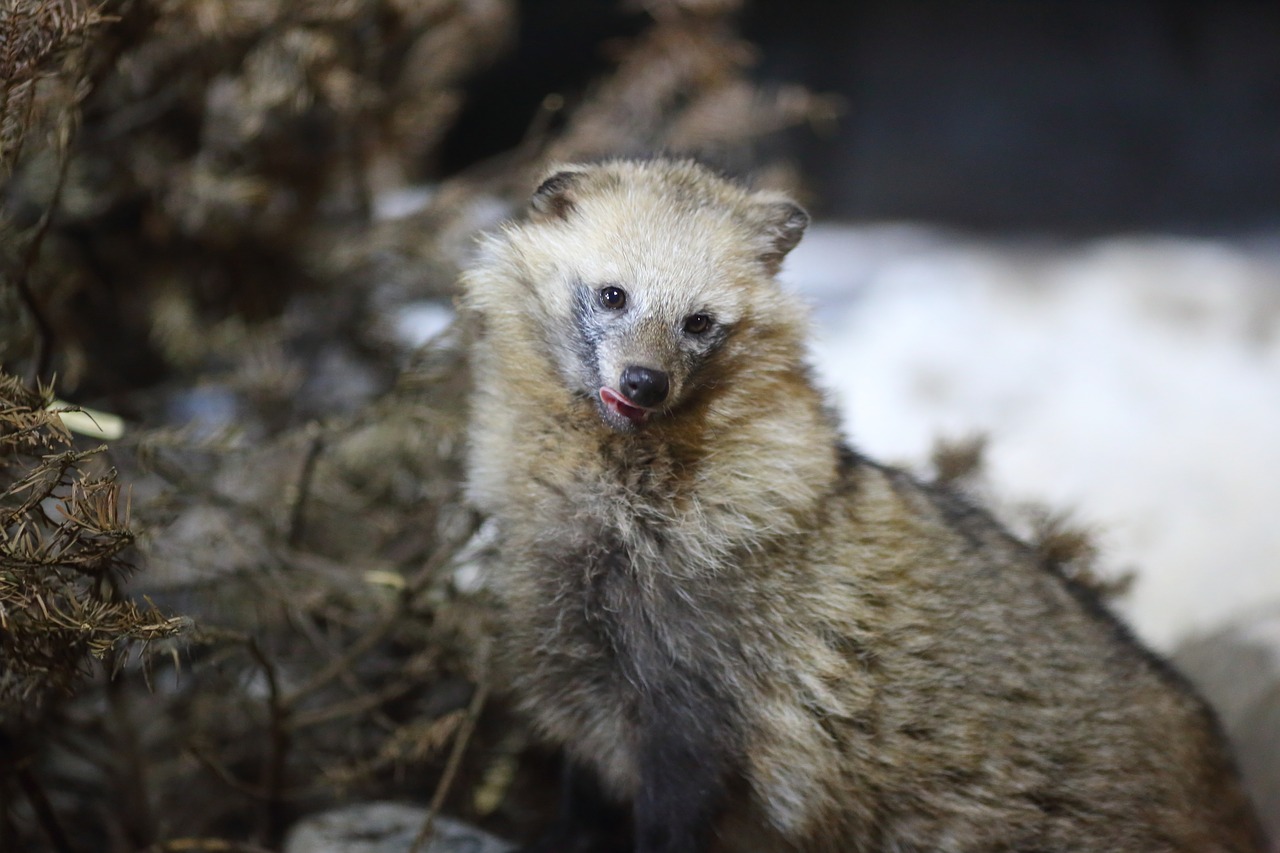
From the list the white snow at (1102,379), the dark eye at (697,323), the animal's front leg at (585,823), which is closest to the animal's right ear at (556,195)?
the dark eye at (697,323)

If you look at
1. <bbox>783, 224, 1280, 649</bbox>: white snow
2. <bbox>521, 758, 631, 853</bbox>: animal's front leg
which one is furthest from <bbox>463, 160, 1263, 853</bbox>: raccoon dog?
<bbox>783, 224, 1280, 649</bbox>: white snow

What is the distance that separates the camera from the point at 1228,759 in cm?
255

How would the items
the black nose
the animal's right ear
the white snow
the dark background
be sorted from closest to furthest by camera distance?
the black nose < the animal's right ear < the white snow < the dark background

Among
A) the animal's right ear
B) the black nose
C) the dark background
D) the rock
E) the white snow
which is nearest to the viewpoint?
the black nose

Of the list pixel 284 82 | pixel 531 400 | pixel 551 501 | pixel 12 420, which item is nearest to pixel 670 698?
pixel 551 501

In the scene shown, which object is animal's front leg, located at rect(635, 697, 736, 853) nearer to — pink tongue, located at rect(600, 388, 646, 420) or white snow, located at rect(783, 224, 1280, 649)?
pink tongue, located at rect(600, 388, 646, 420)

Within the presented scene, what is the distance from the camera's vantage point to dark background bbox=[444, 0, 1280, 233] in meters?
5.06

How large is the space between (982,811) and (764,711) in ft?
1.63

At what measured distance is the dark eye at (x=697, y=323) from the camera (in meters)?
2.22

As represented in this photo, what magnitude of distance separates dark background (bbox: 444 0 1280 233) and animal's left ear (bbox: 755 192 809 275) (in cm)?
325

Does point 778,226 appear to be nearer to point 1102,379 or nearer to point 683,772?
point 683,772

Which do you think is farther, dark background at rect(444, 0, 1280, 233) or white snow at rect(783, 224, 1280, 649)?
dark background at rect(444, 0, 1280, 233)

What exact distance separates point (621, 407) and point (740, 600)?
0.46 meters

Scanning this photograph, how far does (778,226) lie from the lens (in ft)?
7.89
